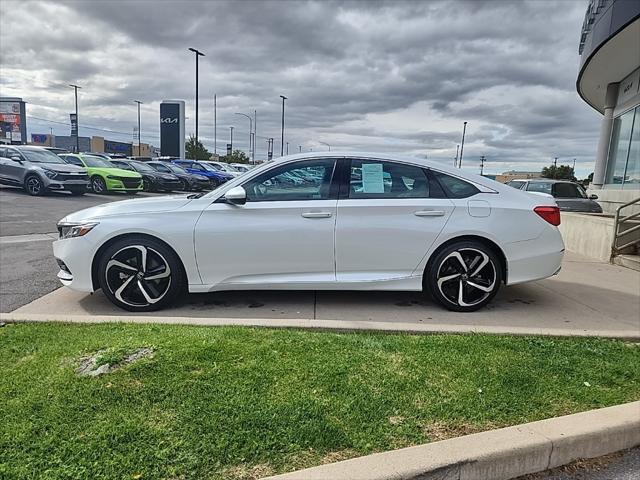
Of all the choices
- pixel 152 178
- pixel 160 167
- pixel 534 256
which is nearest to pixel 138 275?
pixel 534 256

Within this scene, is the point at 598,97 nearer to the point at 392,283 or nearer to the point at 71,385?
the point at 392,283

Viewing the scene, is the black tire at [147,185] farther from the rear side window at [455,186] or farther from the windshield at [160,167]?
the rear side window at [455,186]

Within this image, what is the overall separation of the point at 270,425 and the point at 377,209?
258cm

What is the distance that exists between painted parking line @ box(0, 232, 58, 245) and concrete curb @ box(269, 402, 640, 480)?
8.26 metres

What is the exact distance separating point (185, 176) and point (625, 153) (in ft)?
64.3

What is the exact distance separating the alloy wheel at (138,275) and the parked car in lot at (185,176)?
68.6 feet

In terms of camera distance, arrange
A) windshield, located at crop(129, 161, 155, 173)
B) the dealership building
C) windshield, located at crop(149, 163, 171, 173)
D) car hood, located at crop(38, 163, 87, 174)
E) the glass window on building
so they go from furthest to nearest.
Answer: windshield, located at crop(149, 163, 171, 173), windshield, located at crop(129, 161, 155, 173), car hood, located at crop(38, 163, 87, 174), the glass window on building, the dealership building

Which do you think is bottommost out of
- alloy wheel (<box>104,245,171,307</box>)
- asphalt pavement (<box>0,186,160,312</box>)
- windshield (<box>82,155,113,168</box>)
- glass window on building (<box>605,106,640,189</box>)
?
asphalt pavement (<box>0,186,160,312</box>)

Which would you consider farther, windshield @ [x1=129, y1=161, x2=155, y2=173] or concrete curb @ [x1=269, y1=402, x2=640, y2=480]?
windshield @ [x1=129, y1=161, x2=155, y2=173]

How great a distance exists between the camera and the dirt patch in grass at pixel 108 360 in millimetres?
3049

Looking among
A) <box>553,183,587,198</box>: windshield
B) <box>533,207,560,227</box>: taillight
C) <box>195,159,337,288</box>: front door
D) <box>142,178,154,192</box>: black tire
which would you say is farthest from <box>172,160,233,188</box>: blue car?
<box>533,207,560,227</box>: taillight

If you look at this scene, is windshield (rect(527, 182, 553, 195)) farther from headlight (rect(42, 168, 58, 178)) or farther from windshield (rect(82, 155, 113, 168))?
windshield (rect(82, 155, 113, 168))

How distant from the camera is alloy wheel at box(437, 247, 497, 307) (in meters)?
4.76

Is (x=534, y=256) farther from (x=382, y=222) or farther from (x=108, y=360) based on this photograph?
(x=108, y=360)
